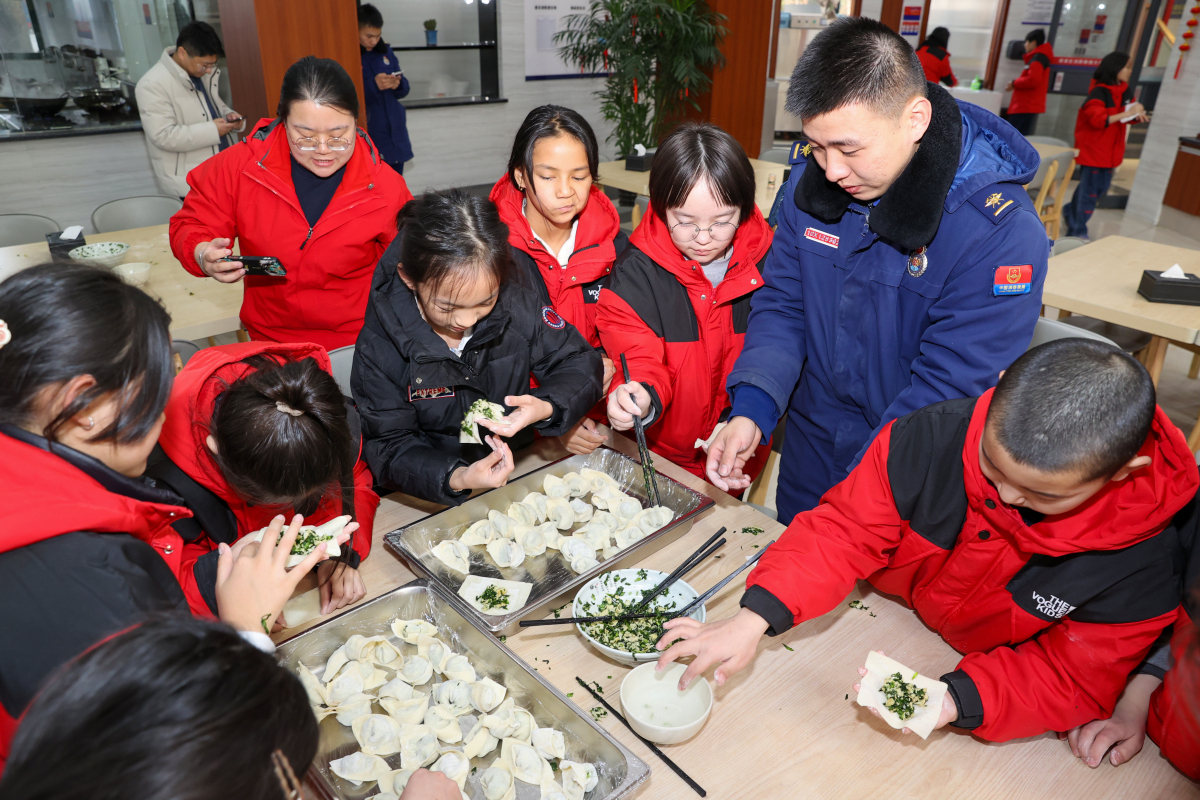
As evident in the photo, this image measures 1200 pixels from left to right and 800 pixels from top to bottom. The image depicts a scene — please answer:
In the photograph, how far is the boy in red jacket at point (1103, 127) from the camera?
23.6 ft

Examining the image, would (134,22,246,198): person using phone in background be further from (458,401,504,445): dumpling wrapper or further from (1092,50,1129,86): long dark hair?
(1092,50,1129,86): long dark hair

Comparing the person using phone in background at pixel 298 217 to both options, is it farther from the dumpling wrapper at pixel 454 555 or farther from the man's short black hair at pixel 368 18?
the man's short black hair at pixel 368 18

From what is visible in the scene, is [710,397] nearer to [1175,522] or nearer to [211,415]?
[1175,522]

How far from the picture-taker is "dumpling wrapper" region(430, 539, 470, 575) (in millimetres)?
1633

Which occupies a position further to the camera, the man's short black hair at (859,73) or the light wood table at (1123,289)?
the light wood table at (1123,289)

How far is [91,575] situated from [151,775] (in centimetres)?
44

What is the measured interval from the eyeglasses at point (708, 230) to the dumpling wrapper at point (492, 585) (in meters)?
1.07

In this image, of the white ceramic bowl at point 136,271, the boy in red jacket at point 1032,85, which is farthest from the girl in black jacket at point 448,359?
the boy in red jacket at point 1032,85

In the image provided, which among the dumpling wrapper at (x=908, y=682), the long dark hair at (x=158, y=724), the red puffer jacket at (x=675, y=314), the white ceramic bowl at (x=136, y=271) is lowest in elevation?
the dumpling wrapper at (x=908, y=682)

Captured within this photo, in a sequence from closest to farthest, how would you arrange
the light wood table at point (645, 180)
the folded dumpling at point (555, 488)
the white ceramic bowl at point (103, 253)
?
the folded dumpling at point (555, 488), the white ceramic bowl at point (103, 253), the light wood table at point (645, 180)

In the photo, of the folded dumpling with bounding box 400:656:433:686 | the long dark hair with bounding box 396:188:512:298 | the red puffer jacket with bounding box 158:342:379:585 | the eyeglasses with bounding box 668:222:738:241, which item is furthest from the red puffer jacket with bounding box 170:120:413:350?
the folded dumpling with bounding box 400:656:433:686

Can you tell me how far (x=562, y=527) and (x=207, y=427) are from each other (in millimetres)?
803

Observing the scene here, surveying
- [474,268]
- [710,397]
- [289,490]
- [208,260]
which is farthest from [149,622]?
[208,260]

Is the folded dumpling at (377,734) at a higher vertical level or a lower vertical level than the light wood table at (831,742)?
lower
